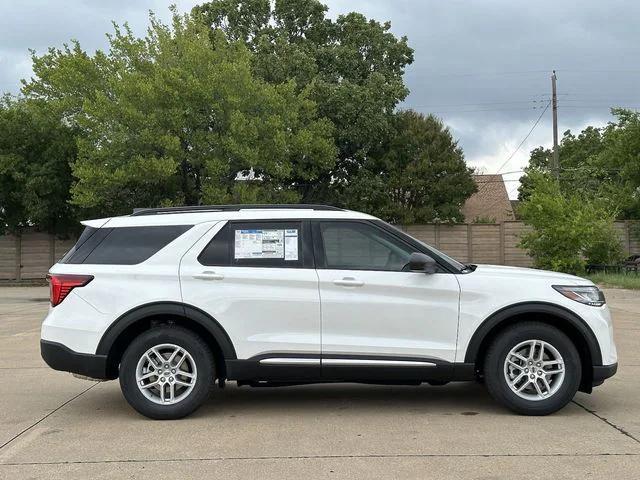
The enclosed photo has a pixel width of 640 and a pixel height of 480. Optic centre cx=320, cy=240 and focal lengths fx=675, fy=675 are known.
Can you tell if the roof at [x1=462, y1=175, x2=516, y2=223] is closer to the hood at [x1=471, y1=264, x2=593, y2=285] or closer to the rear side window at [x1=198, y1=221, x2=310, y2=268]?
the hood at [x1=471, y1=264, x2=593, y2=285]

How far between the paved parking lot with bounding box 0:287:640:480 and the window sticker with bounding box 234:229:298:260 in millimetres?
1446

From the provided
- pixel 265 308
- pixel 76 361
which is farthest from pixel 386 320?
pixel 76 361

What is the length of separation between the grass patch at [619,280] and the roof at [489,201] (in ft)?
84.4

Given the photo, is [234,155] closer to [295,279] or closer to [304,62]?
[304,62]

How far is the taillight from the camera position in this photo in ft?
19.2

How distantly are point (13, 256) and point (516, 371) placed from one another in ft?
85.4

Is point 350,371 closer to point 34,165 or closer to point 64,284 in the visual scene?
point 64,284

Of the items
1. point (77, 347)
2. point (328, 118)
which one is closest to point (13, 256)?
point (328, 118)

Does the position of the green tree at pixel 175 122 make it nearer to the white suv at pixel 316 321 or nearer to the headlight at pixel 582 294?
the white suv at pixel 316 321

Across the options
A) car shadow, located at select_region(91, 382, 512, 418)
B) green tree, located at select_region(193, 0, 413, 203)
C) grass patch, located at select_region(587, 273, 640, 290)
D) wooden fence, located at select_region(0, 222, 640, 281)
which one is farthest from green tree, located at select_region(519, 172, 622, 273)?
car shadow, located at select_region(91, 382, 512, 418)

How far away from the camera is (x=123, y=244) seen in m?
6.03

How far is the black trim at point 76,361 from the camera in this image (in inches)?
227

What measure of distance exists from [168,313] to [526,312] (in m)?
3.05

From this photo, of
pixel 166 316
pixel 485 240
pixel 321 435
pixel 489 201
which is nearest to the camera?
pixel 321 435
